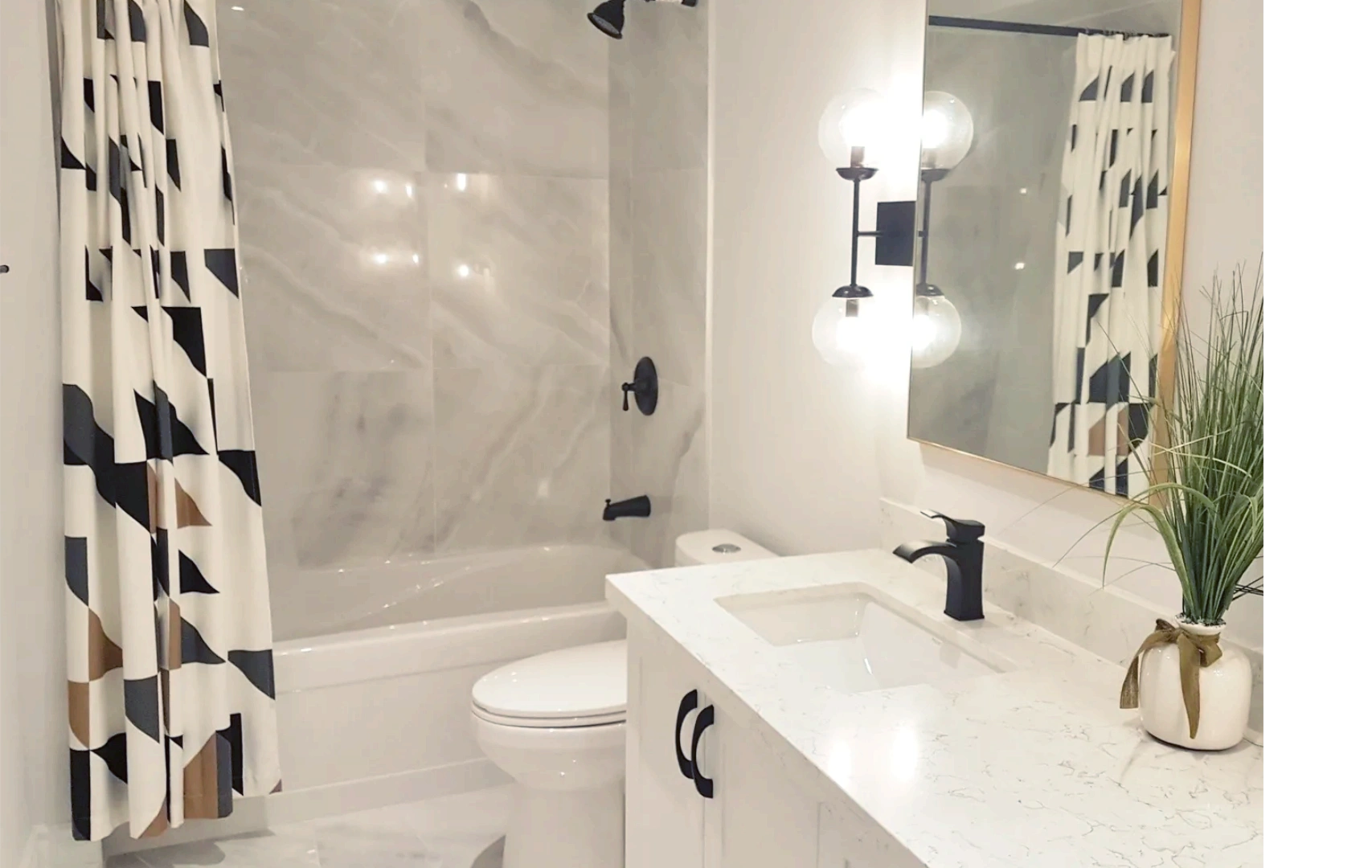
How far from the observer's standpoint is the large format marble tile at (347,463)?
3.16 metres

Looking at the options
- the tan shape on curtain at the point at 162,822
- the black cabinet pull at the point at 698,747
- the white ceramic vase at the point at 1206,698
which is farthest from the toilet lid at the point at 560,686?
the white ceramic vase at the point at 1206,698

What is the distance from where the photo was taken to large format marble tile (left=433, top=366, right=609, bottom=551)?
3.37 metres

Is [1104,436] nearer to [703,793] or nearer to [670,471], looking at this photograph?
[703,793]

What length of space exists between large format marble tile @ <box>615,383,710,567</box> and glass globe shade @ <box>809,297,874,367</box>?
76 cm

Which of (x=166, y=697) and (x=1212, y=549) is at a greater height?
(x=1212, y=549)

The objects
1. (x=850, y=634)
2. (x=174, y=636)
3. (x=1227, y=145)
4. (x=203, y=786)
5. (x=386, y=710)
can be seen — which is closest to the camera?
(x=1227, y=145)

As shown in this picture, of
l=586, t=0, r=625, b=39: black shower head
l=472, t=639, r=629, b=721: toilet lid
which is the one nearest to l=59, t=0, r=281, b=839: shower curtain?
l=472, t=639, r=629, b=721: toilet lid

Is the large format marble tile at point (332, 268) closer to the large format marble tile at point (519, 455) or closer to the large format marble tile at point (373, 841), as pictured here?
the large format marble tile at point (519, 455)

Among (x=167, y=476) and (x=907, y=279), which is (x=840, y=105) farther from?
(x=167, y=476)

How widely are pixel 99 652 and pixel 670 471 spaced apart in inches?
55.7

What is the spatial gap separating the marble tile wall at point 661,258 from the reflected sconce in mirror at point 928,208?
0.91 m

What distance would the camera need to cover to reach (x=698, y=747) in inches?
62.1

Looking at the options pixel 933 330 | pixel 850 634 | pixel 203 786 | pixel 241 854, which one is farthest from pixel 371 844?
pixel 933 330

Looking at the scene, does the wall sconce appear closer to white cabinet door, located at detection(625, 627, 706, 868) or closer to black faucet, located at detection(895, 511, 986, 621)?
black faucet, located at detection(895, 511, 986, 621)
